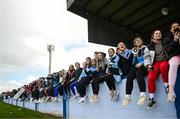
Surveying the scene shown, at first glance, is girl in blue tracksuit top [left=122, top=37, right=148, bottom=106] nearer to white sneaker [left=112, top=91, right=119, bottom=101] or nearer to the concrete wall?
Answer: the concrete wall

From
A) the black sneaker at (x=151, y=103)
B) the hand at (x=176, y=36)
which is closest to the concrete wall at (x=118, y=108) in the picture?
the black sneaker at (x=151, y=103)

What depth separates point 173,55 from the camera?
675cm

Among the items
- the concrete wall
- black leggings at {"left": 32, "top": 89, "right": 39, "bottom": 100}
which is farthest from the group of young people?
black leggings at {"left": 32, "top": 89, "right": 39, "bottom": 100}

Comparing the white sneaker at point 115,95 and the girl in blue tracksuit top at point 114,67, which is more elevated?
the girl in blue tracksuit top at point 114,67

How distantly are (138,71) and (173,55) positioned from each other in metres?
1.12

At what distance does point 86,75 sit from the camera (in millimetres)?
10758

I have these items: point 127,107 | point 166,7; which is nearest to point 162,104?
point 127,107

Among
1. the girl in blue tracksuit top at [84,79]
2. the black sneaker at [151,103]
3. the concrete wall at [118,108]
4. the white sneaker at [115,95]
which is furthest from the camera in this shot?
the girl in blue tracksuit top at [84,79]

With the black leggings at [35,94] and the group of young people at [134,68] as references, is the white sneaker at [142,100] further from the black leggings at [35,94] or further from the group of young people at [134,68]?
the black leggings at [35,94]

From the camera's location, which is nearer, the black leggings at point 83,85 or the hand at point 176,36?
the hand at point 176,36

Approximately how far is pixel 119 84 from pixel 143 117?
135 centimetres

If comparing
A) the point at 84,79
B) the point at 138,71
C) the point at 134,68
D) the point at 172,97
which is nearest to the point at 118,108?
the point at 134,68

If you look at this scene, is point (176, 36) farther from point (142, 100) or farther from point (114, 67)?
point (114, 67)

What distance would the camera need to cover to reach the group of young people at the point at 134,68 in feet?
22.1
